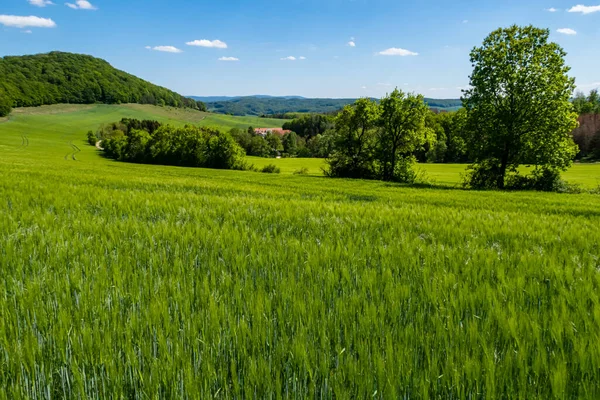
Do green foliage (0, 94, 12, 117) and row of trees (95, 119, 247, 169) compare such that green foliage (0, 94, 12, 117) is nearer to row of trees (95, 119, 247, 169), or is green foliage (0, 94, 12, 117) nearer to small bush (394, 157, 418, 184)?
row of trees (95, 119, 247, 169)

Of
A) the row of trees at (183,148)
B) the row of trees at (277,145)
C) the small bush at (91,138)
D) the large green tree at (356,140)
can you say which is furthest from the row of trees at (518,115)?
the small bush at (91,138)

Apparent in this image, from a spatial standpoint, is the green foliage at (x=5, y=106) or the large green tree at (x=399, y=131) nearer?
the large green tree at (x=399, y=131)

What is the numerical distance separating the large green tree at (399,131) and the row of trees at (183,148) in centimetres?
3625

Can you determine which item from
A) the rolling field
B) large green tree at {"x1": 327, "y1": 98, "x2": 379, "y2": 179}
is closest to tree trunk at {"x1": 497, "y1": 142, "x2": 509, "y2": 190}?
large green tree at {"x1": 327, "y1": 98, "x2": 379, "y2": 179}

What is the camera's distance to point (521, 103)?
2816 centimetres

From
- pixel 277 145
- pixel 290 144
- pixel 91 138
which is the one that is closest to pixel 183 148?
pixel 277 145

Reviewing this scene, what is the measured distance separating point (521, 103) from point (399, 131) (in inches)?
572

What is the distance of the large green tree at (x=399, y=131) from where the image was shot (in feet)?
133

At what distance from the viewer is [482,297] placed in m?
2.59

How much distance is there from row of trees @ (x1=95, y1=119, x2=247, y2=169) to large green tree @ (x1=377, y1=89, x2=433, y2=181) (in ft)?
119

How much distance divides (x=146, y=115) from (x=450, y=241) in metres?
199

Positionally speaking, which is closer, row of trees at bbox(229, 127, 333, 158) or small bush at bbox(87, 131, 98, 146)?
row of trees at bbox(229, 127, 333, 158)

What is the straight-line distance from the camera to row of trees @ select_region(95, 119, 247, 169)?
73.0 m

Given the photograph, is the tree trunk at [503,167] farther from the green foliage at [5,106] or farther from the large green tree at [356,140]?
the green foliage at [5,106]
